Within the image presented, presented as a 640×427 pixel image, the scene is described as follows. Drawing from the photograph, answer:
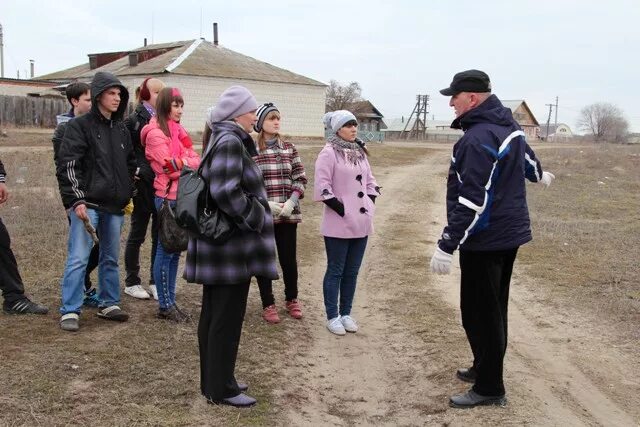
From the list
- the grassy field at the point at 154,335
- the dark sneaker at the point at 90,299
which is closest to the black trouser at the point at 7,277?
the grassy field at the point at 154,335

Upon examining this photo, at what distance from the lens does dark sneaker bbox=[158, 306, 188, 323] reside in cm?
525

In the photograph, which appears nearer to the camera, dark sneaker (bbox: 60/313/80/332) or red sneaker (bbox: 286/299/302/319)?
dark sneaker (bbox: 60/313/80/332)

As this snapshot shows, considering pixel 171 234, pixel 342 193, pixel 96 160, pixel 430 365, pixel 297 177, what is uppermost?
pixel 96 160

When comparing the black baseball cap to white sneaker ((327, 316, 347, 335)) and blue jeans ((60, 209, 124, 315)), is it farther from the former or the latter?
blue jeans ((60, 209, 124, 315))

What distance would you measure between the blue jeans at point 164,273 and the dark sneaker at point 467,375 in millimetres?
2427

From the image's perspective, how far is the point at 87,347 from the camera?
454cm

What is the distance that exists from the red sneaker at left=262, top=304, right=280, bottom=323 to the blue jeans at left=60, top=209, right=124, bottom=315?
1367 millimetres

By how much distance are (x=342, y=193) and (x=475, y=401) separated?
84.2 inches

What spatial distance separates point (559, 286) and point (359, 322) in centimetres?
269

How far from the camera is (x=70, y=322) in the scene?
487 cm

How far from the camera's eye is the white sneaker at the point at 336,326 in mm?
5512

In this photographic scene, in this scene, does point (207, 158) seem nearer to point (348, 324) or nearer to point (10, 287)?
point (348, 324)

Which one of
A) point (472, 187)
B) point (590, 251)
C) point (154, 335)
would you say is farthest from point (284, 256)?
point (590, 251)

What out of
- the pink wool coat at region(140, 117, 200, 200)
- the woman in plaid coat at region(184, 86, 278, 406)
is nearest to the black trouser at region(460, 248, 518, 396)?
the woman in plaid coat at region(184, 86, 278, 406)
